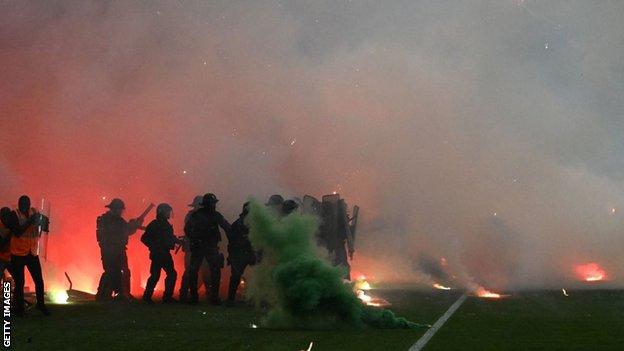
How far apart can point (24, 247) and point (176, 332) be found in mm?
3411

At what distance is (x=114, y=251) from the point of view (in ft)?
70.5

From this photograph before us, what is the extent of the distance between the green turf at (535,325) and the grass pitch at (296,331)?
11mm

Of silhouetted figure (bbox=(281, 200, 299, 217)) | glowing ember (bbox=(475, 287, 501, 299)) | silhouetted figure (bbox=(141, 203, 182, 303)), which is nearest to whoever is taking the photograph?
silhouetted figure (bbox=(281, 200, 299, 217))

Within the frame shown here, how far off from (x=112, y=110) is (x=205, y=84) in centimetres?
365

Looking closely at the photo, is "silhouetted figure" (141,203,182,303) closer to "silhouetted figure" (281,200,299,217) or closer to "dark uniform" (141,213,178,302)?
"dark uniform" (141,213,178,302)

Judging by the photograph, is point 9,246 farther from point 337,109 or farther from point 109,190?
point 337,109

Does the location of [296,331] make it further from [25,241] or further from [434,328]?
[25,241]

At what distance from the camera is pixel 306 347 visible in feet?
39.9

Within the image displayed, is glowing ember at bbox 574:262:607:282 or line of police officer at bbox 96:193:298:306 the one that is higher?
glowing ember at bbox 574:262:607:282

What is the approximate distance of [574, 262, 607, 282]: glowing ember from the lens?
34750mm

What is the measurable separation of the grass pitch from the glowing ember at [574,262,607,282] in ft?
51.0

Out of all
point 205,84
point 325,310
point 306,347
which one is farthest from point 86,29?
point 306,347

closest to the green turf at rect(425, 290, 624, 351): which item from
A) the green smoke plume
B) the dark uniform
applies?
the green smoke plume

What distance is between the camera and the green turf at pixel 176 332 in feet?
40.2
